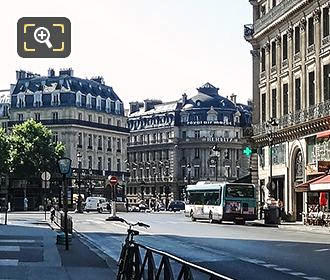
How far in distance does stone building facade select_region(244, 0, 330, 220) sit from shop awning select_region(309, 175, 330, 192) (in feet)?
9.87

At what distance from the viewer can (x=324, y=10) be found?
170 feet

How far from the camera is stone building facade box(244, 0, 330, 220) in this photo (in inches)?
2057

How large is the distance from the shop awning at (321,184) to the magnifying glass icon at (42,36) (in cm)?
3262

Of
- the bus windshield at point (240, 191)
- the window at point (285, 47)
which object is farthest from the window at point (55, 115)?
the bus windshield at point (240, 191)

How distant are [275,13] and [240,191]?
50.1ft

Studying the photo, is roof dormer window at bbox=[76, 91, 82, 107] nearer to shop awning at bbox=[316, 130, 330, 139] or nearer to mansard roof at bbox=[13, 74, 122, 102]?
mansard roof at bbox=[13, 74, 122, 102]

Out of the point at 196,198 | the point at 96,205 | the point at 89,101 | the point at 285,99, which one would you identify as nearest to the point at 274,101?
the point at 285,99

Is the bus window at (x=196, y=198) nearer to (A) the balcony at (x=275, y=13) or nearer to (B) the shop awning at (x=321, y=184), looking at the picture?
(B) the shop awning at (x=321, y=184)

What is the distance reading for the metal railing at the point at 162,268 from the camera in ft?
30.5

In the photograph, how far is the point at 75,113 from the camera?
12850 centimetres

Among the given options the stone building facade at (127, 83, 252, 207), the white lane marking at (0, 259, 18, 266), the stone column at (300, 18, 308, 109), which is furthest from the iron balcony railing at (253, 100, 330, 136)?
the stone building facade at (127, 83, 252, 207)

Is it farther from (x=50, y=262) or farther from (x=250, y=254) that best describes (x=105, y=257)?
(x=250, y=254)

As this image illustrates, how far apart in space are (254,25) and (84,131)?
68.4 m

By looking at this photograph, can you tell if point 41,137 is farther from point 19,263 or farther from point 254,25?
point 19,263
